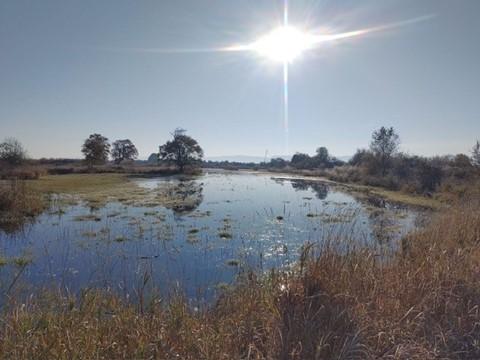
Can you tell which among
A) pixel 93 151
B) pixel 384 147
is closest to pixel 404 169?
pixel 384 147

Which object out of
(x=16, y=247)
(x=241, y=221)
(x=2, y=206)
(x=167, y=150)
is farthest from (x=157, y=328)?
(x=167, y=150)

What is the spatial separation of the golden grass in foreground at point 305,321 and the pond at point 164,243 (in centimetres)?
58

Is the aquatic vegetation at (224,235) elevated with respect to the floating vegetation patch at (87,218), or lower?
lower

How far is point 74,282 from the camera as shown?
6539 millimetres

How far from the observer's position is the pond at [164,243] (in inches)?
214

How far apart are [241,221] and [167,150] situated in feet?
155

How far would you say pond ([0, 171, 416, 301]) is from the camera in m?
5.43

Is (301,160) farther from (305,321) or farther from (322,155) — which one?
(305,321)

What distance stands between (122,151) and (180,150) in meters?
39.6

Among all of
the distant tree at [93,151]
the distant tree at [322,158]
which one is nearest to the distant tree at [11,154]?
the distant tree at [93,151]

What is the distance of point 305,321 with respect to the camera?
8.86 ft

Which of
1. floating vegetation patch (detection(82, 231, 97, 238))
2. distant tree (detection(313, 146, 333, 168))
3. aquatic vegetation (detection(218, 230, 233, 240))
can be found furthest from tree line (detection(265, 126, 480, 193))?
distant tree (detection(313, 146, 333, 168))

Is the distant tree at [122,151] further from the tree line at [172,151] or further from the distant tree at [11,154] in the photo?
the distant tree at [11,154]

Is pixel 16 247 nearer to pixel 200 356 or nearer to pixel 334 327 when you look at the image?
pixel 200 356
